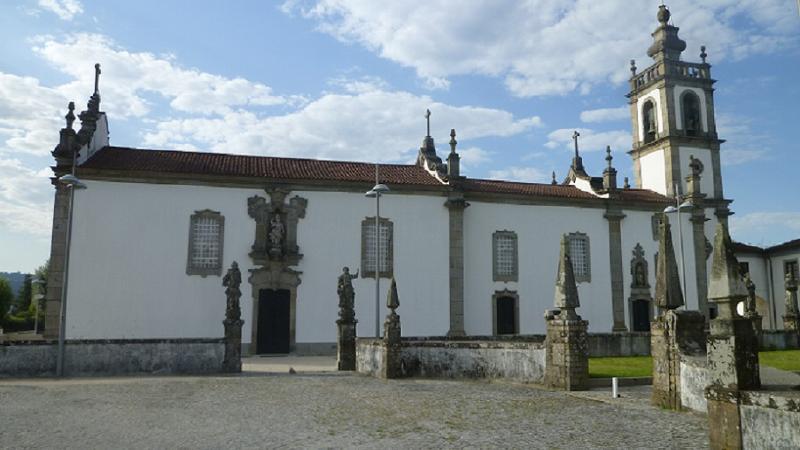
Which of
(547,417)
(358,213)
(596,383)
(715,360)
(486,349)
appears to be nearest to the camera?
(715,360)

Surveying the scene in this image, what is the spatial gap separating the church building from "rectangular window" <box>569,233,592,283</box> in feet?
0.21

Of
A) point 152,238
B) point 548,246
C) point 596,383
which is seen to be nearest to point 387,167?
point 548,246

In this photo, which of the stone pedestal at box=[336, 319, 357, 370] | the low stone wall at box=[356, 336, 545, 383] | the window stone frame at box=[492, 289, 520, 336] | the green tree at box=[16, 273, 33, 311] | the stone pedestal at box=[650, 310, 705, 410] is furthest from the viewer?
the green tree at box=[16, 273, 33, 311]

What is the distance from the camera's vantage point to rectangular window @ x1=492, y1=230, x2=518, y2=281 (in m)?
25.9

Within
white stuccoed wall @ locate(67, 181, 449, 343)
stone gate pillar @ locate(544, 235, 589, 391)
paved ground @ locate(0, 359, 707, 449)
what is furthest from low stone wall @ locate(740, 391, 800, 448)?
white stuccoed wall @ locate(67, 181, 449, 343)

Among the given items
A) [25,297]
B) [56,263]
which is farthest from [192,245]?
[25,297]

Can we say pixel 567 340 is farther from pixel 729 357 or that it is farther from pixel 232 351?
pixel 232 351

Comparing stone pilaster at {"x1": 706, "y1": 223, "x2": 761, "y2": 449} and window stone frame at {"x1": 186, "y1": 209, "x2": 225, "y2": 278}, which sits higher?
window stone frame at {"x1": 186, "y1": 209, "x2": 225, "y2": 278}

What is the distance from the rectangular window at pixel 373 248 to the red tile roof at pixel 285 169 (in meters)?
1.76

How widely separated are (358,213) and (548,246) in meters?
8.86

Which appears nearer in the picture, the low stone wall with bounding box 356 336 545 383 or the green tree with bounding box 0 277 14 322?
the low stone wall with bounding box 356 336 545 383

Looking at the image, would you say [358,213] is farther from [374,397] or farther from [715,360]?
[715,360]

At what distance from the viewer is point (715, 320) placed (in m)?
5.67

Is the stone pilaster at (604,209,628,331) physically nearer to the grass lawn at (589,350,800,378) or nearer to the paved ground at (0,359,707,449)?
the grass lawn at (589,350,800,378)
